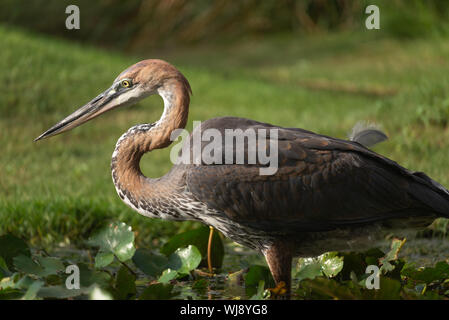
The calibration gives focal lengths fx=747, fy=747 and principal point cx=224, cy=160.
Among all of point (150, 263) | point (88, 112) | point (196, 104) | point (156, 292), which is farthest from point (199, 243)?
point (196, 104)

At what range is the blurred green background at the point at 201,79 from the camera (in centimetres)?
641

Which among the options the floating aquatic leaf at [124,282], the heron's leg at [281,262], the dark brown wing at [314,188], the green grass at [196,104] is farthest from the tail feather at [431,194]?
the green grass at [196,104]

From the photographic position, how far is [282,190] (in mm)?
3953

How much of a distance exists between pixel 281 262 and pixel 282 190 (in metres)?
0.40

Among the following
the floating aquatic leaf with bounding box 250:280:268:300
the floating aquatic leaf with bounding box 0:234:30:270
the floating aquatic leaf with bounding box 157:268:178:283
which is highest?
the floating aquatic leaf with bounding box 0:234:30:270

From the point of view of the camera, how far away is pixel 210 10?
16125 mm

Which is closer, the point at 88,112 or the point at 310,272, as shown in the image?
the point at 310,272

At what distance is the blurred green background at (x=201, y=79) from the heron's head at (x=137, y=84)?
1.42m

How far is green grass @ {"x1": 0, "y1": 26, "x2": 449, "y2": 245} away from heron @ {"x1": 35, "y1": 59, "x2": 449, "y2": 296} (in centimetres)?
153

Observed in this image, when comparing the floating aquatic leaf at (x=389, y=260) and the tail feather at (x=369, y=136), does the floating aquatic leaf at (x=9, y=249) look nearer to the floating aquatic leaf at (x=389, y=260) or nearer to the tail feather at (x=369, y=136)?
the floating aquatic leaf at (x=389, y=260)

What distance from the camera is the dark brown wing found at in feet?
12.8

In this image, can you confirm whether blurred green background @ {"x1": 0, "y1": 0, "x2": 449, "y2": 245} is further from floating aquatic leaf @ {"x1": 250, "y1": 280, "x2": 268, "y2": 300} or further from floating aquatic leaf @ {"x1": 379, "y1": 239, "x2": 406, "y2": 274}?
floating aquatic leaf @ {"x1": 379, "y1": 239, "x2": 406, "y2": 274}

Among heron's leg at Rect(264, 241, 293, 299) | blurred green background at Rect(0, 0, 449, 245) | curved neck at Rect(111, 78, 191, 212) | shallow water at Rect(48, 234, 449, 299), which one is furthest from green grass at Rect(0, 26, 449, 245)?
heron's leg at Rect(264, 241, 293, 299)

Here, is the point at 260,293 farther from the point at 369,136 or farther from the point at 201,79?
the point at 201,79
